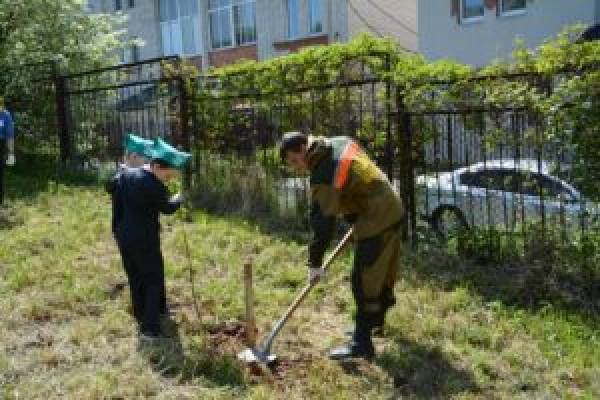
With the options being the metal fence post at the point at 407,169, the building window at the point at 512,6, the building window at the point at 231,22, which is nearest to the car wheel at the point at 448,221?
the metal fence post at the point at 407,169

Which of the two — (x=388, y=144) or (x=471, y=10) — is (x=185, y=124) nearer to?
(x=388, y=144)

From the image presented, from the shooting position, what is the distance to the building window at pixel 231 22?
25812mm

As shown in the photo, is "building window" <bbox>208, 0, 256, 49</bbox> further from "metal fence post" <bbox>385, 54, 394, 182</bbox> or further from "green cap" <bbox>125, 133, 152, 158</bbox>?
"green cap" <bbox>125, 133, 152, 158</bbox>

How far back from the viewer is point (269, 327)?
5715 millimetres

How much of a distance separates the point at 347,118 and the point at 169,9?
23.7 metres

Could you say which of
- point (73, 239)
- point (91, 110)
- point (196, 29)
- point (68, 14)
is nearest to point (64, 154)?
point (91, 110)

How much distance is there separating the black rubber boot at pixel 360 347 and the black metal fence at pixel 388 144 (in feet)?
6.65

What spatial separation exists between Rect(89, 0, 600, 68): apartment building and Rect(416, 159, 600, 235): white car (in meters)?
4.41

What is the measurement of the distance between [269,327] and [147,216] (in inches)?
47.3

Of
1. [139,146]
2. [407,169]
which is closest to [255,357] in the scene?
[139,146]

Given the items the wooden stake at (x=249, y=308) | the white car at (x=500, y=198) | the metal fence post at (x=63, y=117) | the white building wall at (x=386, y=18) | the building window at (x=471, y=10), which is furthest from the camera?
the white building wall at (x=386, y=18)

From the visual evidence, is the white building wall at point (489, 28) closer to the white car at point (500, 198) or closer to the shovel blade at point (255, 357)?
the white car at point (500, 198)

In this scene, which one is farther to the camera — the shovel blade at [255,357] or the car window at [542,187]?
the car window at [542,187]

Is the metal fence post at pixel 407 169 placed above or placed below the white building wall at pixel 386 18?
below
